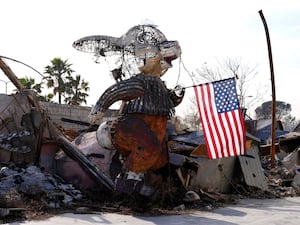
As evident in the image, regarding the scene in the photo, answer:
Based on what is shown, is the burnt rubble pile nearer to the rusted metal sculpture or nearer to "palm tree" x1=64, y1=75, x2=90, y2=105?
the rusted metal sculpture

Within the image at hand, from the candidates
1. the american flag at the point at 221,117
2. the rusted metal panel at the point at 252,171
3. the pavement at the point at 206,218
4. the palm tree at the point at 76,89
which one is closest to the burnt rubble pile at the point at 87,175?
the rusted metal panel at the point at 252,171

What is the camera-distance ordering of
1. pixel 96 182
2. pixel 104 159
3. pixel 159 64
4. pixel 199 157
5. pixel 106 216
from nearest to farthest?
pixel 106 216 < pixel 159 64 < pixel 96 182 < pixel 104 159 < pixel 199 157

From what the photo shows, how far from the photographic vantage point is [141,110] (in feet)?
33.3

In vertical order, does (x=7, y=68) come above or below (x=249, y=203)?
above

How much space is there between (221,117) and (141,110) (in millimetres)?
2251

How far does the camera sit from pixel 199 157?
1388cm

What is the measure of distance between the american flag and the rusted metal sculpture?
2.47 feet

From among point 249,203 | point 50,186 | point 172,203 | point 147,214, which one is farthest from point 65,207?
point 249,203

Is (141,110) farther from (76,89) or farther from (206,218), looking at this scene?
(76,89)

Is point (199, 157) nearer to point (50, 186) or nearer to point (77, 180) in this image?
point (77, 180)

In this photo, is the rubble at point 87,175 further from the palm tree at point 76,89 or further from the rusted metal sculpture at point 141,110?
the palm tree at point 76,89

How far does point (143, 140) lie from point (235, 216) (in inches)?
93.5

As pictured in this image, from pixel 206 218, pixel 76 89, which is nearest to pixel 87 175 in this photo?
pixel 206 218

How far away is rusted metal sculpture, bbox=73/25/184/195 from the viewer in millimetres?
10039
